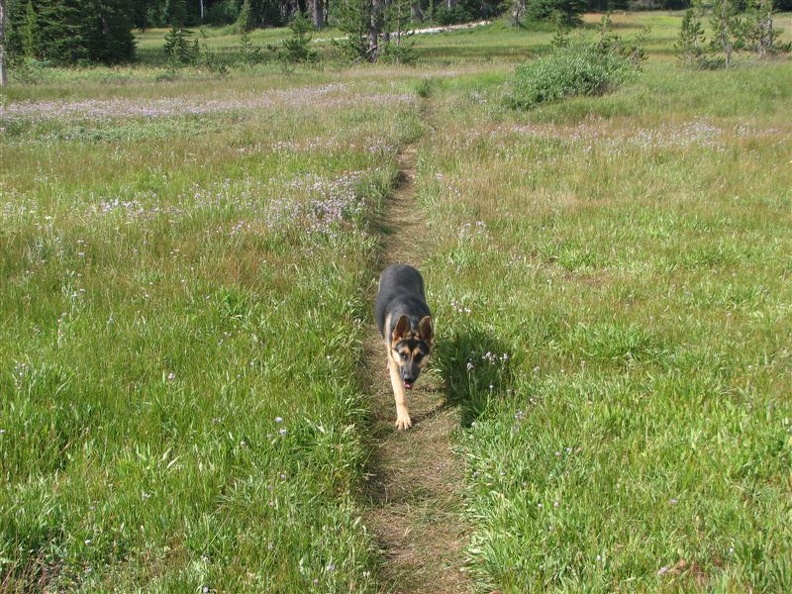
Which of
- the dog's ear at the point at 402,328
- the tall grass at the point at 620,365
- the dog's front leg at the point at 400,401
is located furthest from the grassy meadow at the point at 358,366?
the dog's ear at the point at 402,328

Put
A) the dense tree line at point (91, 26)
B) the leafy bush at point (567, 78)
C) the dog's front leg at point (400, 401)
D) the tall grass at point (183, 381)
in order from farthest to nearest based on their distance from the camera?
the dense tree line at point (91, 26), the leafy bush at point (567, 78), the dog's front leg at point (400, 401), the tall grass at point (183, 381)

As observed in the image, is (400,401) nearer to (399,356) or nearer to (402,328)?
(399,356)

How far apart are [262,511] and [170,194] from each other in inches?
319

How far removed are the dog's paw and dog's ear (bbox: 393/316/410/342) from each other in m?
0.82

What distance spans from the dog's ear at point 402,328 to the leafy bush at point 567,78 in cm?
1833

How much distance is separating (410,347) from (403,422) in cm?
84

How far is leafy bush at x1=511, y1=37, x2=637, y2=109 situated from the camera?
72.8ft

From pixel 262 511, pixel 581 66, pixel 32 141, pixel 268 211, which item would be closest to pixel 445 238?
pixel 268 211

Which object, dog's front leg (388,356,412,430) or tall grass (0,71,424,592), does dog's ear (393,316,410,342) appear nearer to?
dog's front leg (388,356,412,430)

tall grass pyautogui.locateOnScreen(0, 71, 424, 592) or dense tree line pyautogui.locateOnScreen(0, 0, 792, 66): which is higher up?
dense tree line pyautogui.locateOnScreen(0, 0, 792, 66)

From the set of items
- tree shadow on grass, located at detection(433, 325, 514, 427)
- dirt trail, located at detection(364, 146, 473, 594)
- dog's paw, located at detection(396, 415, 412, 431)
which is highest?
tree shadow on grass, located at detection(433, 325, 514, 427)

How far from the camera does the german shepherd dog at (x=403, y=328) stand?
4.89 meters

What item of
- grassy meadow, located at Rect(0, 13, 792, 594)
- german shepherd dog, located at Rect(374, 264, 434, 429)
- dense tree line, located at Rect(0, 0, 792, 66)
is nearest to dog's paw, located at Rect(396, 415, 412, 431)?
german shepherd dog, located at Rect(374, 264, 434, 429)

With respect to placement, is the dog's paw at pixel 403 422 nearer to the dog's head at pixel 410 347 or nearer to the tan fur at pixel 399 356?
the tan fur at pixel 399 356
